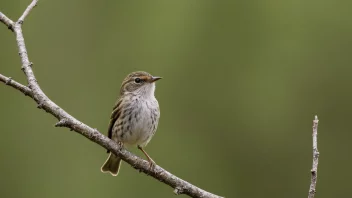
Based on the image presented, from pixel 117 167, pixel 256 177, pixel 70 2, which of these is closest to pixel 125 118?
pixel 117 167

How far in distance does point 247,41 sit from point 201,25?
1.19 metres

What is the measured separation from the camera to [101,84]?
59.3 ft

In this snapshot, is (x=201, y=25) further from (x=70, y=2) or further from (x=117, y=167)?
(x=117, y=167)

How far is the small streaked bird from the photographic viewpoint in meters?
7.68

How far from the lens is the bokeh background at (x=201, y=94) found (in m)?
17.1

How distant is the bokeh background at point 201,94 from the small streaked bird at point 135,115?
8.37m

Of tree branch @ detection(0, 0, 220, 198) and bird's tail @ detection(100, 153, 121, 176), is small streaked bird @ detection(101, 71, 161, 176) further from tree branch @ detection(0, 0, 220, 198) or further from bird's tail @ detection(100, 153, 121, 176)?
tree branch @ detection(0, 0, 220, 198)

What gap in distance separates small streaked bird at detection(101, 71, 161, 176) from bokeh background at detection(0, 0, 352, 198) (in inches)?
329

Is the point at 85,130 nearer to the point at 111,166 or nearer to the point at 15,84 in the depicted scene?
the point at 15,84

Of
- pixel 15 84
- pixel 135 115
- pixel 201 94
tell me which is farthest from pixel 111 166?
pixel 201 94

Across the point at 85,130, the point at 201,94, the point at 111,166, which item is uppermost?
the point at 201,94

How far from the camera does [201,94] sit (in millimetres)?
18234

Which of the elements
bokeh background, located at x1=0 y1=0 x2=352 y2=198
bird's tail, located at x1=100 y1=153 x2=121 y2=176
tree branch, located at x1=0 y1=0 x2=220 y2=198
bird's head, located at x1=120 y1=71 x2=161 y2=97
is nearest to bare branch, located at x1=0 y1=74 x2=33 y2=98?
tree branch, located at x1=0 y1=0 x2=220 y2=198

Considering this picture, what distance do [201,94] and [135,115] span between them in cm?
1048
